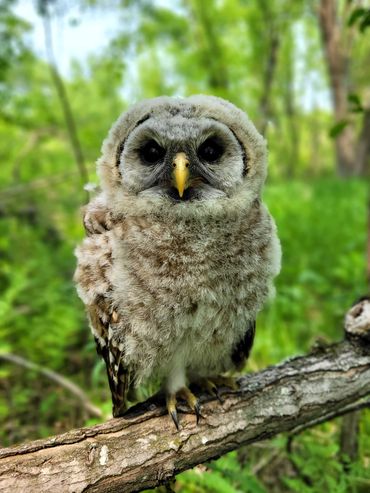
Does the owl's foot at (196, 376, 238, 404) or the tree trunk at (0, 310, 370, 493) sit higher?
the owl's foot at (196, 376, 238, 404)

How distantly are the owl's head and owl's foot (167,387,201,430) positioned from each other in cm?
→ 85

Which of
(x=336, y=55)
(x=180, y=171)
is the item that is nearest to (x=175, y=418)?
(x=180, y=171)

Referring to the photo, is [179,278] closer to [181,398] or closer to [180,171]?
[180,171]

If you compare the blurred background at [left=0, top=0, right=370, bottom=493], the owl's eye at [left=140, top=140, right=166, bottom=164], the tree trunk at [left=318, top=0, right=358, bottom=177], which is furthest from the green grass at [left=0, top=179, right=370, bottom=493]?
the tree trunk at [left=318, top=0, right=358, bottom=177]

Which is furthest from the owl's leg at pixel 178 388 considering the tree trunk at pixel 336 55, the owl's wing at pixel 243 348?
the tree trunk at pixel 336 55

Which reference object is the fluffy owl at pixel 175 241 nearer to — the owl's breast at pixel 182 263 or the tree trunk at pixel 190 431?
the owl's breast at pixel 182 263

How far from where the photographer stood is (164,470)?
1.55 metres

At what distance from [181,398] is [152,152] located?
1.09 meters

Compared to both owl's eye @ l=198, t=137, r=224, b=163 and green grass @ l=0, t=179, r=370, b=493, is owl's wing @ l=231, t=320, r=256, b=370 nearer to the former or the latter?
green grass @ l=0, t=179, r=370, b=493

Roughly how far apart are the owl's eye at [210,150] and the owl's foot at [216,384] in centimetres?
100

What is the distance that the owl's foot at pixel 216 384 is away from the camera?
1.95m

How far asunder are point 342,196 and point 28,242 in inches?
239

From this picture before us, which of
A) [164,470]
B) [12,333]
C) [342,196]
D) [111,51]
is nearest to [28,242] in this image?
[12,333]

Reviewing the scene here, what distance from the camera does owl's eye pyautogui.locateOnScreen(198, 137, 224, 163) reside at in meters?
1.75
